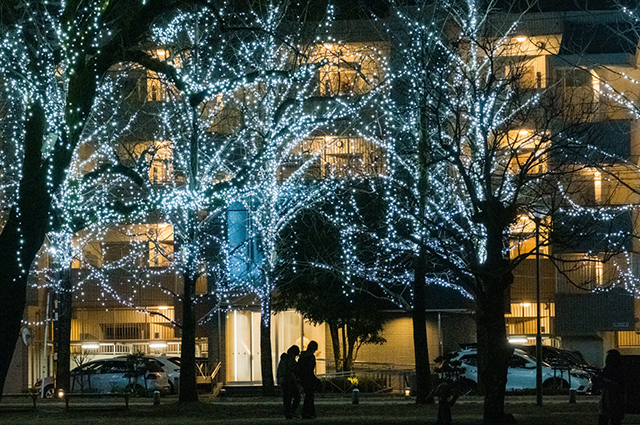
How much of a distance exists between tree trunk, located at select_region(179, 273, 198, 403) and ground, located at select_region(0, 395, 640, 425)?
658 mm

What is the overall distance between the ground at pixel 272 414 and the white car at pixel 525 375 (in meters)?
4.41

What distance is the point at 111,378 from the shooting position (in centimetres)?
2908

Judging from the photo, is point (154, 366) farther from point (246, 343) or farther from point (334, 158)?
point (334, 158)

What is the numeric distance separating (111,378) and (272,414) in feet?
38.3

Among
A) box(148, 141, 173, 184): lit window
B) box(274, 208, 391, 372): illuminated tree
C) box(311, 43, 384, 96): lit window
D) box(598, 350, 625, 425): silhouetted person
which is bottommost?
box(598, 350, 625, 425): silhouetted person

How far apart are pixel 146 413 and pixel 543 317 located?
20.1 m

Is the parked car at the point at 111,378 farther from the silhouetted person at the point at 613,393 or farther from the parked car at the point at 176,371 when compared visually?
the silhouetted person at the point at 613,393

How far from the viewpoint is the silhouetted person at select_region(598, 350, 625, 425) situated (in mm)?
13656

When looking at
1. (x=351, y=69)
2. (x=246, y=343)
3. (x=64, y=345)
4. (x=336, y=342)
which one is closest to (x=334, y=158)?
(x=351, y=69)

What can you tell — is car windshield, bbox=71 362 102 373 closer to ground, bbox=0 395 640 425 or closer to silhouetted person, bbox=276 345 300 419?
ground, bbox=0 395 640 425

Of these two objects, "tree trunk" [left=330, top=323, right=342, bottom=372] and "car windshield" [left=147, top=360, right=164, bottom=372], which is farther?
"tree trunk" [left=330, top=323, right=342, bottom=372]

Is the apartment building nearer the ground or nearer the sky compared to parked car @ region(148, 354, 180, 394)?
nearer the sky

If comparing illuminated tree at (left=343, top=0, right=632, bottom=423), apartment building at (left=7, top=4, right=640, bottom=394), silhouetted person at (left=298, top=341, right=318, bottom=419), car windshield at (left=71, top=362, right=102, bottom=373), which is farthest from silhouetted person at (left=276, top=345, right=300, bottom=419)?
apartment building at (left=7, top=4, right=640, bottom=394)

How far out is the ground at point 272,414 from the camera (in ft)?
55.4
